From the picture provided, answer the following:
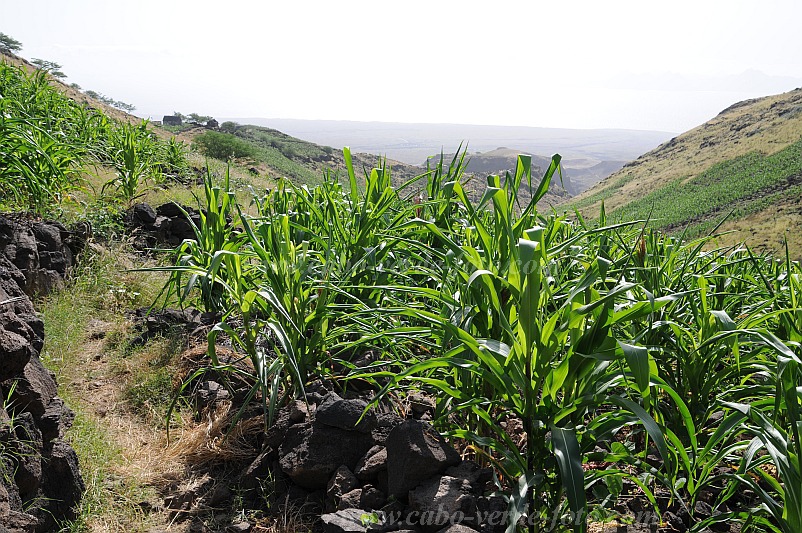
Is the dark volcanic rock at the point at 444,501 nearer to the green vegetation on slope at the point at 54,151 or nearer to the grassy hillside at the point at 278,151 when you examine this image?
the green vegetation on slope at the point at 54,151

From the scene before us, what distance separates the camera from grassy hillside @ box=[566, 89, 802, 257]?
3506 cm

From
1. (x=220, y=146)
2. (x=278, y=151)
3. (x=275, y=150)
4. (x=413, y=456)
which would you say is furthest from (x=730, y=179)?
(x=413, y=456)

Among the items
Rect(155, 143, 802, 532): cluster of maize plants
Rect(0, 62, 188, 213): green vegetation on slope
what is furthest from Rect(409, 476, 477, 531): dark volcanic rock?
Rect(0, 62, 188, 213): green vegetation on slope

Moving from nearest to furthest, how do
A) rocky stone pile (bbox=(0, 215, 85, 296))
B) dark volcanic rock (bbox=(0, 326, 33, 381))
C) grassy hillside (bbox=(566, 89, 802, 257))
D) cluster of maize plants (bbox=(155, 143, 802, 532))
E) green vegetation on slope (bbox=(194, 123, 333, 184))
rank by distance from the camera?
cluster of maize plants (bbox=(155, 143, 802, 532)) < dark volcanic rock (bbox=(0, 326, 33, 381)) < rocky stone pile (bbox=(0, 215, 85, 296)) < green vegetation on slope (bbox=(194, 123, 333, 184)) < grassy hillside (bbox=(566, 89, 802, 257))

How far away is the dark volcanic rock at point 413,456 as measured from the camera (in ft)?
4.87

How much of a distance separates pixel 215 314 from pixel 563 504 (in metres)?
1.94

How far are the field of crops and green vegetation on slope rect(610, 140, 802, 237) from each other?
114ft

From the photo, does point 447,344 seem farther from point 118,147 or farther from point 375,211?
point 118,147

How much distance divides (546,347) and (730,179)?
53.4m

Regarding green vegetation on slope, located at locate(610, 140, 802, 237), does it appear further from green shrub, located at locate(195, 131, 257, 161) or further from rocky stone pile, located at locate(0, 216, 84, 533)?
rocky stone pile, located at locate(0, 216, 84, 533)

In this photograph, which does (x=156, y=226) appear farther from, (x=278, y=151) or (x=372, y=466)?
(x=278, y=151)

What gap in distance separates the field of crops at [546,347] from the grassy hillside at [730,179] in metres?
27.0

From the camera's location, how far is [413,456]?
4.89 feet

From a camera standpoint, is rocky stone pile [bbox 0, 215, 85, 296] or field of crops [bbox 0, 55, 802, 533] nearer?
field of crops [bbox 0, 55, 802, 533]
